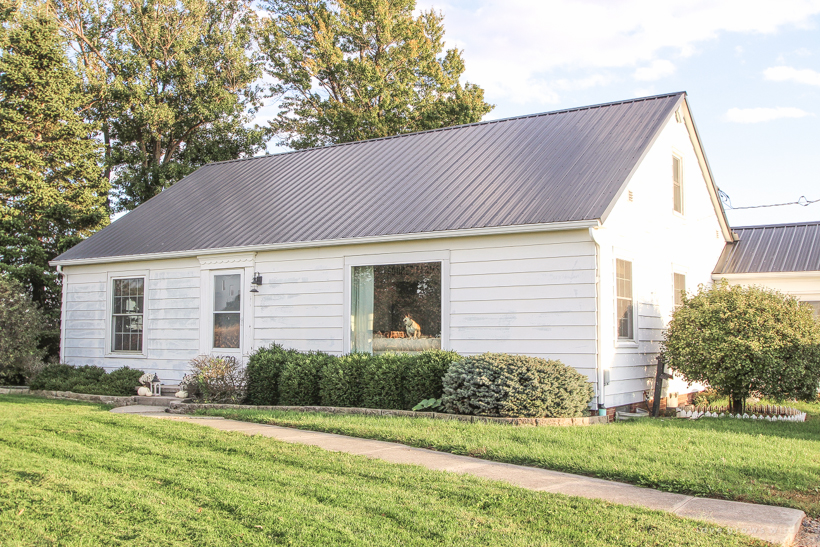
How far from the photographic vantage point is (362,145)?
17.5 m

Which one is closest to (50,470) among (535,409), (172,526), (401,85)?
(172,526)

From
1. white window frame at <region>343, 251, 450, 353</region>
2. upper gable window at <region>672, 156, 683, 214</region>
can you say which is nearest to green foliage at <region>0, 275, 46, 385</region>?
white window frame at <region>343, 251, 450, 353</region>

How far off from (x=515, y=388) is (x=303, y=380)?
3986mm

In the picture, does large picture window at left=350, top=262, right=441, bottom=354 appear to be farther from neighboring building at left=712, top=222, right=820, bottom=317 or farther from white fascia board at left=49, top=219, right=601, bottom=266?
neighboring building at left=712, top=222, right=820, bottom=317

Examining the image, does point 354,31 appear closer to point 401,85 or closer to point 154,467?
point 401,85

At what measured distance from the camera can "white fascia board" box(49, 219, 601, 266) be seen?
10461mm

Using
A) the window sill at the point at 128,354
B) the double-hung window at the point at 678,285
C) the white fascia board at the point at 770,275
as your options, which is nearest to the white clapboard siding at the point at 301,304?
the window sill at the point at 128,354

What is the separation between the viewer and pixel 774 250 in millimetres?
16438

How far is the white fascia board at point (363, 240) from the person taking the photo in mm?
10461

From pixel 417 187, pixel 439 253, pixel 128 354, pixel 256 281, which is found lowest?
pixel 128 354

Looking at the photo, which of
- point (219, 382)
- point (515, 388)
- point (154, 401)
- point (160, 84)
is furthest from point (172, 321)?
point (160, 84)

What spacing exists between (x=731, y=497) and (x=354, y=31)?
88.9ft

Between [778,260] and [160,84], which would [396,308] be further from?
[160,84]

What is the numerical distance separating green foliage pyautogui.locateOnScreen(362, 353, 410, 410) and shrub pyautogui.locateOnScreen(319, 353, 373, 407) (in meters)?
0.16
